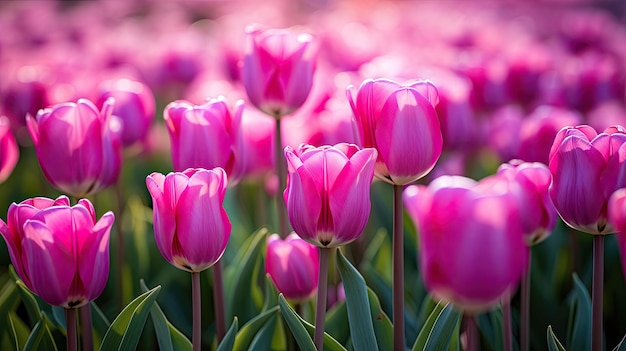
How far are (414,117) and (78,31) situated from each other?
3348 mm

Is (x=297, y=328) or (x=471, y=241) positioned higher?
(x=471, y=241)

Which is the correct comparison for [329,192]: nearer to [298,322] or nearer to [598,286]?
[298,322]

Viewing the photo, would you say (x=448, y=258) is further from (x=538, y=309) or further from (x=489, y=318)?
(x=538, y=309)

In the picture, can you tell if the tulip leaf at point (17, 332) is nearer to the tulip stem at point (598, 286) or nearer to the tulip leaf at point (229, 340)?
the tulip leaf at point (229, 340)

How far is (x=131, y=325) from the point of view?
3.76 ft

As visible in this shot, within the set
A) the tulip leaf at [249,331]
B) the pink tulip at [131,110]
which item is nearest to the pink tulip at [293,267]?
the tulip leaf at [249,331]

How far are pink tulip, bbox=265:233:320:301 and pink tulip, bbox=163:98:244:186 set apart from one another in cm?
21

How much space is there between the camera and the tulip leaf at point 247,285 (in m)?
1.51

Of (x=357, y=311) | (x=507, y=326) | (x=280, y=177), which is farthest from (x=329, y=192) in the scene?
(x=280, y=177)

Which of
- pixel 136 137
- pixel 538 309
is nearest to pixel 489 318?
pixel 538 309

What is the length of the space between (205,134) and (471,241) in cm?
66

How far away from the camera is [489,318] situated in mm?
1526

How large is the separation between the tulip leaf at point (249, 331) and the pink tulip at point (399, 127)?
0.40 m

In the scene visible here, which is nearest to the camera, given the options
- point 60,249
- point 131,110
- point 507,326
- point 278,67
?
point 60,249
